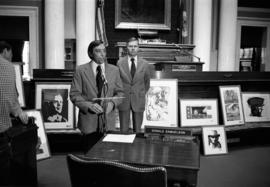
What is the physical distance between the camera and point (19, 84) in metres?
4.38

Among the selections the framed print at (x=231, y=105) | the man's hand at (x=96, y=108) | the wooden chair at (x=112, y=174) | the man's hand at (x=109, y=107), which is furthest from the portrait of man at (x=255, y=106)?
the wooden chair at (x=112, y=174)

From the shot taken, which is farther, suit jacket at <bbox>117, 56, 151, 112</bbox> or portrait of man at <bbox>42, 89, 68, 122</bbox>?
portrait of man at <bbox>42, 89, 68, 122</bbox>

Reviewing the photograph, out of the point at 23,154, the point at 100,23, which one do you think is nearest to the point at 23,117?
the point at 23,154

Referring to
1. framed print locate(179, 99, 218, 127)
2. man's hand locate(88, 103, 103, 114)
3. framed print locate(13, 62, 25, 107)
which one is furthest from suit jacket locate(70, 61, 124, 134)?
framed print locate(179, 99, 218, 127)

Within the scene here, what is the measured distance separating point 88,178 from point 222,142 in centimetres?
365

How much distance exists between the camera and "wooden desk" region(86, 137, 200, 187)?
1676 millimetres

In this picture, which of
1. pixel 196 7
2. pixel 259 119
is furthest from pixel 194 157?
pixel 196 7

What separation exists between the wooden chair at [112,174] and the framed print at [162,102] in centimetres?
336

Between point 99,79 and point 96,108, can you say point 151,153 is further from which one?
point 99,79

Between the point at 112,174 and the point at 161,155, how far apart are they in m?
0.62

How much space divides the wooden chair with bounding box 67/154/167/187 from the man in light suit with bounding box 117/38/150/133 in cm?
264

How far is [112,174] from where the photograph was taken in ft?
4.35

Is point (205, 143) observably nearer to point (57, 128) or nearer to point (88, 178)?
point (57, 128)

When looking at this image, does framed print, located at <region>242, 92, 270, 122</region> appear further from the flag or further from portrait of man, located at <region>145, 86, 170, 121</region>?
the flag
